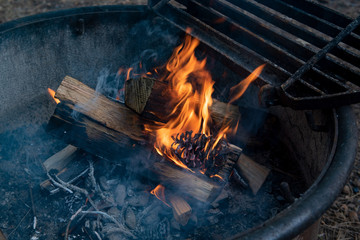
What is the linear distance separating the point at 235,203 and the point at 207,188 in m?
0.45

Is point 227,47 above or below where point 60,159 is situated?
above

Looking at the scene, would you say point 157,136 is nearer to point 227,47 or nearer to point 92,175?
point 92,175

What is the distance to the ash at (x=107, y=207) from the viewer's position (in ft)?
6.83

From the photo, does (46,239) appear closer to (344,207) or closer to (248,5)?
(248,5)

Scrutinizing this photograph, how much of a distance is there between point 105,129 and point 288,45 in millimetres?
1459

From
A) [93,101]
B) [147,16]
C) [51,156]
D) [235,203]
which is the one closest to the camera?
[93,101]

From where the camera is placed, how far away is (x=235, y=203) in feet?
7.77

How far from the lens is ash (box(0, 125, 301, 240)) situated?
208cm

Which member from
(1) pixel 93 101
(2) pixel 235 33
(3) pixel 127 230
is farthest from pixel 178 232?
(2) pixel 235 33

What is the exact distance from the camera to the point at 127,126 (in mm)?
2160

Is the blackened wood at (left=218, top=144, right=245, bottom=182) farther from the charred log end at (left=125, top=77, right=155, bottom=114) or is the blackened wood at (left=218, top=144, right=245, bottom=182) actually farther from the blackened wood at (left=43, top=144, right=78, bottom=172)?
the blackened wood at (left=43, top=144, right=78, bottom=172)

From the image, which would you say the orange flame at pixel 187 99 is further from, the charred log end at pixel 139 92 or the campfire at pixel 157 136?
the charred log end at pixel 139 92

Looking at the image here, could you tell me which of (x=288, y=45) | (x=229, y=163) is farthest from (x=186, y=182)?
(x=288, y=45)

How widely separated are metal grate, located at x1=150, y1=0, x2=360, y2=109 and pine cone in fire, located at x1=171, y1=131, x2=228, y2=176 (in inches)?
20.6
